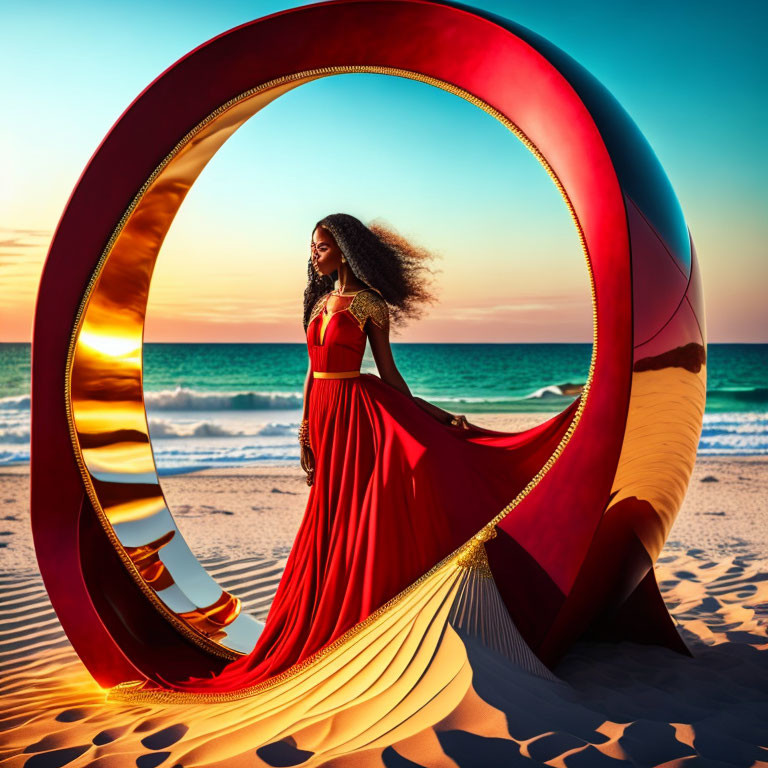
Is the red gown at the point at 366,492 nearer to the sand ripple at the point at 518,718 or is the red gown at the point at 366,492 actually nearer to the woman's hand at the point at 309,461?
the woman's hand at the point at 309,461

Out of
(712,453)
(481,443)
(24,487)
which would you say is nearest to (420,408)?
(481,443)

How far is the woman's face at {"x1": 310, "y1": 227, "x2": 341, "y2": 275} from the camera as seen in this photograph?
9.88ft

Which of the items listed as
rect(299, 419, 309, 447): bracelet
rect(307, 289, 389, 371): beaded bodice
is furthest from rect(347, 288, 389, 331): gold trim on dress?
rect(299, 419, 309, 447): bracelet

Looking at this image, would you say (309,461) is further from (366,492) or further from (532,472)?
(532,472)

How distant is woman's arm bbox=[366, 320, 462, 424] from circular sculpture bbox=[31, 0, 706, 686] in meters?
0.49

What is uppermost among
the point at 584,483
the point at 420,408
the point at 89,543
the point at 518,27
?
the point at 518,27

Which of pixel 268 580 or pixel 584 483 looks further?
pixel 268 580

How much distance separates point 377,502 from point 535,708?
878 millimetres

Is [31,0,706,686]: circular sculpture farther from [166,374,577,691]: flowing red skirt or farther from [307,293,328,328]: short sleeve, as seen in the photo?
[307,293,328,328]: short sleeve

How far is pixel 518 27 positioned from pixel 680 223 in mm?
792

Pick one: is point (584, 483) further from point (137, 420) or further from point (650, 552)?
point (137, 420)

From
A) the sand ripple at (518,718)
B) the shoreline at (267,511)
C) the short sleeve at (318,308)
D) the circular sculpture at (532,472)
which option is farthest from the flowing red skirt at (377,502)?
the shoreline at (267,511)

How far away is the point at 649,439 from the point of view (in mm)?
2400

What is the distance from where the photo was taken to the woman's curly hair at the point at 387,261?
2971 millimetres
